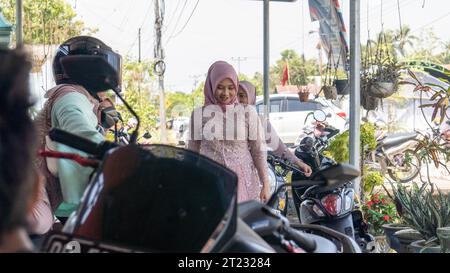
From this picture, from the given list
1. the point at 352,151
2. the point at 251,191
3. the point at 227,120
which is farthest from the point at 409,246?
the point at 227,120

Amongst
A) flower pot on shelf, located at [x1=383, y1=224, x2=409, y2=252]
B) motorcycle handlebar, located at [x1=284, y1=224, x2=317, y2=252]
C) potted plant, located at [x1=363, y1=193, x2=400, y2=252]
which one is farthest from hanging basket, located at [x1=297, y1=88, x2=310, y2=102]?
motorcycle handlebar, located at [x1=284, y1=224, x2=317, y2=252]

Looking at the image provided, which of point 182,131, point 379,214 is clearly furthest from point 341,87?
point 182,131

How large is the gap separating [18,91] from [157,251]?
0.62m

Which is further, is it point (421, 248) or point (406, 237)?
point (406, 237)

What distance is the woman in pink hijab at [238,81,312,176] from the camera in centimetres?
450

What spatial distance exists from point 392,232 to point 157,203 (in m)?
3.60

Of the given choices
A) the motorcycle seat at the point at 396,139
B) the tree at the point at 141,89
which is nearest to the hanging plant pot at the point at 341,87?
the motorcycle seat at the point at 396,139

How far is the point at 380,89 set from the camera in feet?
18.0

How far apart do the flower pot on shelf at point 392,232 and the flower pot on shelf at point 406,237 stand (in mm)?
120

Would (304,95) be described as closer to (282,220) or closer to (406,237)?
(406,237)

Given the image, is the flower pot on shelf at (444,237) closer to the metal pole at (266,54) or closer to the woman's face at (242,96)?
the woman's face at (242,96)

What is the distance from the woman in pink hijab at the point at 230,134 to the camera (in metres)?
3.95

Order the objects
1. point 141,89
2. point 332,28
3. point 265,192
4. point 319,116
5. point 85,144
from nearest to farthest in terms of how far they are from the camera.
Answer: point 85,144
point 265,192
point 319,116
point 332,28
point 141,89
